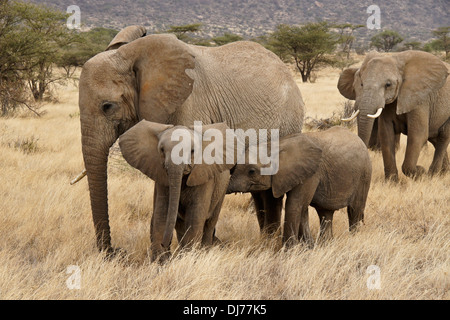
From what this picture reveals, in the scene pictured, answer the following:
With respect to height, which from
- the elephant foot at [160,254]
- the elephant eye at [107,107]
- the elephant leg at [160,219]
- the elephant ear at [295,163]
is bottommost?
the elephant foot at [160,254]

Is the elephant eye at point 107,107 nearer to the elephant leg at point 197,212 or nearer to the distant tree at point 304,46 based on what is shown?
the elephant leg at point 197,212

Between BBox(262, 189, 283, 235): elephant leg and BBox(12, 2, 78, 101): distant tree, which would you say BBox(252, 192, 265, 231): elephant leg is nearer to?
BBox(262, 189, 283, 235): elephant leg

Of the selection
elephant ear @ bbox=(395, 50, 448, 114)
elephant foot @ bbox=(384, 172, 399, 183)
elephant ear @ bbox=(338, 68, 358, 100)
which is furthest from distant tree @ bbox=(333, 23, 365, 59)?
elephant foot @ bbox=(384, 172, 399, 183)

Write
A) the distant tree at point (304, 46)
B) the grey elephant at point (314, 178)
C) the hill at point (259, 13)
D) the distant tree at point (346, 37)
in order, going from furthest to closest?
the hill at point (259, 13) < the distant tree at point (346, 37) < the distant tree at point (304, 46) < the grey elephant at point (314, 178)

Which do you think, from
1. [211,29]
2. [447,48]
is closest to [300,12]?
[211,29]

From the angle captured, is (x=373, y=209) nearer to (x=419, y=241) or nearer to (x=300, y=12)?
(x=419, y=241)

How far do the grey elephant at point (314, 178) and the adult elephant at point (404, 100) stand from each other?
88.6 inches

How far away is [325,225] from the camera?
5.61 metres

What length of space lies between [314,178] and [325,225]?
66cm

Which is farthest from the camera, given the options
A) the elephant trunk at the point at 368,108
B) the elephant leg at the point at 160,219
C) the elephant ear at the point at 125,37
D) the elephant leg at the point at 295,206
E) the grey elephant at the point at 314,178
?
the elephant trunk at the point at 368,108

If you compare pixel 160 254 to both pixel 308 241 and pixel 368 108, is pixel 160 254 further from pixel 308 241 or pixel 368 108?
pixel 368 108

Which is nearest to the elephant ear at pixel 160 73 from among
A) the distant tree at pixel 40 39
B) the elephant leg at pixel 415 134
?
the elephant leg at pixel 415 134

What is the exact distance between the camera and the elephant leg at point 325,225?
217 inches
